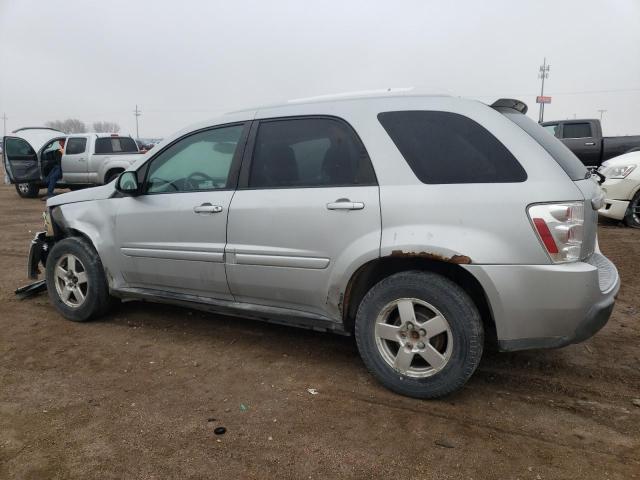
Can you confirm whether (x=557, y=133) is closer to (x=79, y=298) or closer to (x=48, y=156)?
(x=79, y=298)

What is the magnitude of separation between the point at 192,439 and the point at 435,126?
2.15 metres

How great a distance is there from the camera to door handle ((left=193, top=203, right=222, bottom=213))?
3398 millimetres

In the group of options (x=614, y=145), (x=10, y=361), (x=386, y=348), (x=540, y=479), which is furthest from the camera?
(x=614, y=145)

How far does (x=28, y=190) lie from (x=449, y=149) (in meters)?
16.1

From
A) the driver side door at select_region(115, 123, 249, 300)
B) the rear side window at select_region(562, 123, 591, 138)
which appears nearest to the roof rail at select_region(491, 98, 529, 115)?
the driver side door at select_region(115, 123, 249, 300)

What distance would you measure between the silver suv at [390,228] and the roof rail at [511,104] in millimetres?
14

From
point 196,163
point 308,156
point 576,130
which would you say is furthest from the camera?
point 576,130

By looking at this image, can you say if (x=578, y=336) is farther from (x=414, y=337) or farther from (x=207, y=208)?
(x=207, y=208)

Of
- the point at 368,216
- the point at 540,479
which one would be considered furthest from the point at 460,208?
the point at 540,479

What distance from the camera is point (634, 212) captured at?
8.25 metres

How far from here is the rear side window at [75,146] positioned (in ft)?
47.4

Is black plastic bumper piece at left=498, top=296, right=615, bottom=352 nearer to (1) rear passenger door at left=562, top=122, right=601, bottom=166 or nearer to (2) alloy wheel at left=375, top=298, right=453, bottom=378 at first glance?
(2) alloy wheel at left=375, top=298, right=453, bottom=378

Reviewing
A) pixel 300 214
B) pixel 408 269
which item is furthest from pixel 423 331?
pixel 300 214

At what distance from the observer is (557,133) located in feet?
41.6
